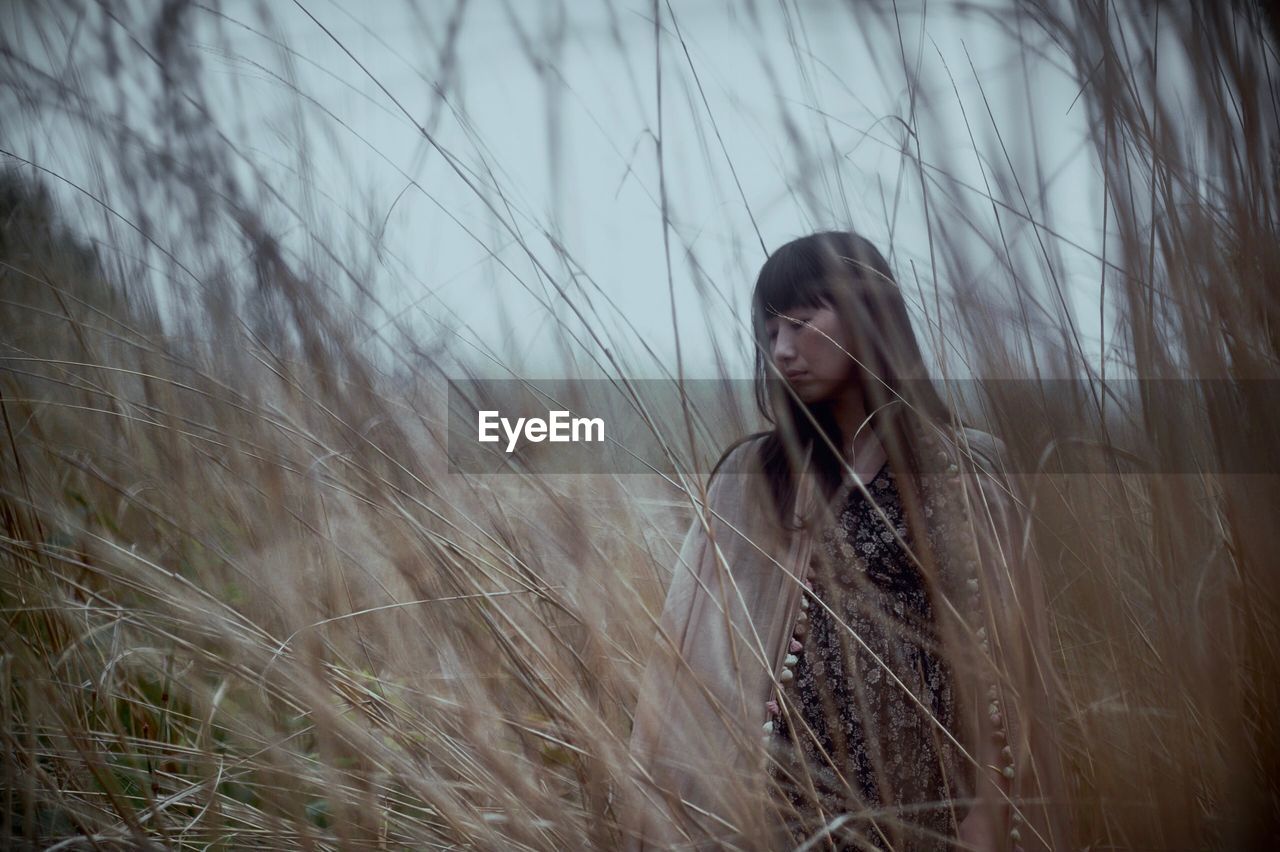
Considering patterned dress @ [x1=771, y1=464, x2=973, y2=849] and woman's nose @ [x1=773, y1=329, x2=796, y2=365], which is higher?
woman's nose @ [x1=773, y1=329, x2=796, y2=365]

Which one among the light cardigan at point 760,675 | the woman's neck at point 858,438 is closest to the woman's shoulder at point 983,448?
the light cardigan at point 760,675

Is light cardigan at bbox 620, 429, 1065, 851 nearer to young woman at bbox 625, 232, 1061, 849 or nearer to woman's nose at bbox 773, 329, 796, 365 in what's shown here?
young woman at bbox 625, 232, 1061, 849

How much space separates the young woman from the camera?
552 mm

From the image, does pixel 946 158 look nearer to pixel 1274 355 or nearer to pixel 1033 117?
pixel 1033 117

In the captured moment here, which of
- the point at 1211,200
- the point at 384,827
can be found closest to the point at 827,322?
the point at 1211,200

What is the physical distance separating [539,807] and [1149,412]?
499 millimetres

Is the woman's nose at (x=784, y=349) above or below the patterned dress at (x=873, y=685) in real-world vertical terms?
above

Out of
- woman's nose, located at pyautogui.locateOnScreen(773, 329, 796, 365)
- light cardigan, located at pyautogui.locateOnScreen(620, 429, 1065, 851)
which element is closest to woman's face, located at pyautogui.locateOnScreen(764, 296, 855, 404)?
woman's nose, located at pyautogui.locateOnScreen(773, 329, 796, 365)

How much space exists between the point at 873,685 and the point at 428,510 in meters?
0.42

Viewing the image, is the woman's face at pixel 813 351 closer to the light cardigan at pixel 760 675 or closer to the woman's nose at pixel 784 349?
the woman's nose at pixel 784 349

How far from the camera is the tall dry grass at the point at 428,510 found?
520 mm

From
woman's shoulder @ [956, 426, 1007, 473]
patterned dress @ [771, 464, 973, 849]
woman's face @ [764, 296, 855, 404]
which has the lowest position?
patterned dress @ [771, 464, 973, 849]

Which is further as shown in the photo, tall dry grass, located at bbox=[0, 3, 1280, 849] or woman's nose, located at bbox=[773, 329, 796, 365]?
woman's nose, located at bbox=[773, 329, 796, 365]

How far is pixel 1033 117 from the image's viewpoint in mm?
582
